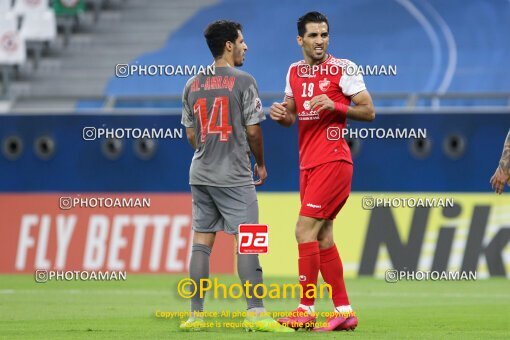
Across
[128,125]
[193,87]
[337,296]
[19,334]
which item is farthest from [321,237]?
[128,125]

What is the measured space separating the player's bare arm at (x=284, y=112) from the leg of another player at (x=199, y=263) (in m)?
0.87

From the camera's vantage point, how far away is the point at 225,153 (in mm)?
9008

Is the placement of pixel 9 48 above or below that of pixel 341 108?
below

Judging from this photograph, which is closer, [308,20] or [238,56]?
[238,56]

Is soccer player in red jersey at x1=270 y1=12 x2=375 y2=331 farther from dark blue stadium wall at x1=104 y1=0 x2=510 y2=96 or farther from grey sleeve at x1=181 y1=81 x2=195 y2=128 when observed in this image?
dark blue stadium wall at x1=104 y1=0 x2=510 y2=96

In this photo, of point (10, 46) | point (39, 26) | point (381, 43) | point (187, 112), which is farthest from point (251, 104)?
point (39, 26)

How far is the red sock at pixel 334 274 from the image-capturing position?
9.17 metres

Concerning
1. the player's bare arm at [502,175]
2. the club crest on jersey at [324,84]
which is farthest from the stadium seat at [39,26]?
the player's bare arm at [502,175]

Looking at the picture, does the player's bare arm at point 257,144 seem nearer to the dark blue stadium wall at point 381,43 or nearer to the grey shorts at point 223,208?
the grey shorts at point 223,208

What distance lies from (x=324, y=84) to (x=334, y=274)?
123 centimetres

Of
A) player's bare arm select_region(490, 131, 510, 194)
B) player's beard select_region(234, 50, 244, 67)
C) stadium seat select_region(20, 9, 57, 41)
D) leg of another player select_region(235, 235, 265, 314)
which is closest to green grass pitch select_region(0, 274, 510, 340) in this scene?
leg of another player select_region(235, 235, 265, 314)

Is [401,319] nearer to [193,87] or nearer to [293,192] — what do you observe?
[193,87]

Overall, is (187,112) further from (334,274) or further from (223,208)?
(334,274)

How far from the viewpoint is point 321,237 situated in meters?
9.23
